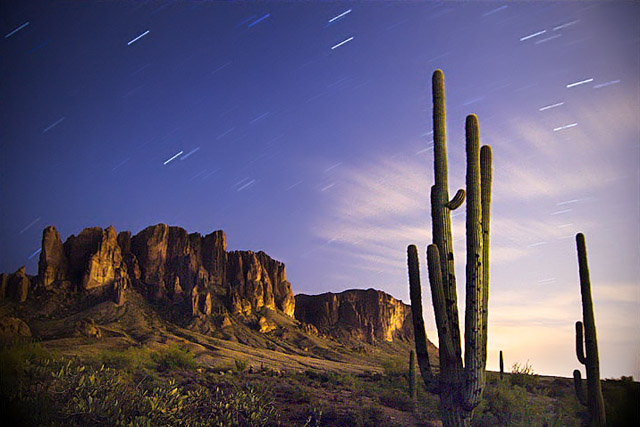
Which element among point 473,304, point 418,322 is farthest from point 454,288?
point 418,322

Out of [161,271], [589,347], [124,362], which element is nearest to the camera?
[589,347]

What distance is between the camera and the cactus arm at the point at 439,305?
33.8ft

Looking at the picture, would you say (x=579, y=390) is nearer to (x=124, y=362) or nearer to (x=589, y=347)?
(x=589, y=347)

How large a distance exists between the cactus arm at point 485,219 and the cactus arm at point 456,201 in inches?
16.9

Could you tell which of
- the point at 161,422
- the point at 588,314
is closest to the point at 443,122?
the point at 588,314

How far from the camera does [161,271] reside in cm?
7762

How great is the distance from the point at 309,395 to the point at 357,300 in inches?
3650

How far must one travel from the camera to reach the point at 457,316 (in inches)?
422

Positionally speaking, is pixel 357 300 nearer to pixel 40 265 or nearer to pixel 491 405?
pixel 40 265

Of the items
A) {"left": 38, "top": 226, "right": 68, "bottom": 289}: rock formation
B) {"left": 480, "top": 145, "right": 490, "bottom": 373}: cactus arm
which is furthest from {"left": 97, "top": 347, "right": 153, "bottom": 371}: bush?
{"left": 38, "top": 226, "right": 68, "bottom": 289}: rock formation

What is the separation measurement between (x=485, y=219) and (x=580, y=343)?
710cm

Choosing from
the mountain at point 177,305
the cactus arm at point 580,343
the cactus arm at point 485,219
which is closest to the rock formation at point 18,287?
the mountain at point 177,305

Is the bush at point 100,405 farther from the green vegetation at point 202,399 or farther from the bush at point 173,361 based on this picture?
the bush at point 173,361

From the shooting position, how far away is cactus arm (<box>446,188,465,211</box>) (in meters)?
10.8
